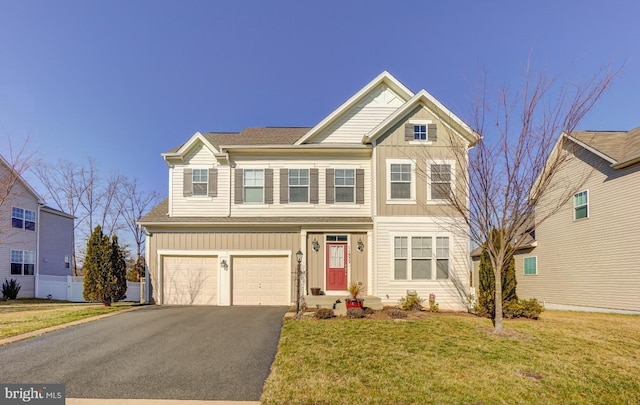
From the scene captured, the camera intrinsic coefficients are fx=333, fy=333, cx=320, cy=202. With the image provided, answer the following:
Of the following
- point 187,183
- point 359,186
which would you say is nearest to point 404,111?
point 359,186

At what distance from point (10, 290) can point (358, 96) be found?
2108 centimetres

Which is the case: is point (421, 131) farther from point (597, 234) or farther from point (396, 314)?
point (597, 234)

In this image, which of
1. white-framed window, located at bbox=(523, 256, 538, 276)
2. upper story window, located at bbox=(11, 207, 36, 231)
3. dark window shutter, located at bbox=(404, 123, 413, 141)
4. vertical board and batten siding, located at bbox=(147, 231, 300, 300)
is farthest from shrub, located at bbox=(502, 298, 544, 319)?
upper story window, located at bbox=(11, 207, 36, 231)

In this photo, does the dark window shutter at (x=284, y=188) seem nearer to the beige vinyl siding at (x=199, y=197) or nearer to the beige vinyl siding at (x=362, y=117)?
the beige vinyl siding at (x=362, y=117)

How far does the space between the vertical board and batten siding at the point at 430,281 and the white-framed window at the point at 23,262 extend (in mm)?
20789

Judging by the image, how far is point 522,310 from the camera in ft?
34.0

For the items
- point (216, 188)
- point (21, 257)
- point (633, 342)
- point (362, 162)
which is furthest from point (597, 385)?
point (21, 257)

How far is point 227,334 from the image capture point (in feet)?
27.1

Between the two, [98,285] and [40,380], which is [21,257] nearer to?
[98,285]

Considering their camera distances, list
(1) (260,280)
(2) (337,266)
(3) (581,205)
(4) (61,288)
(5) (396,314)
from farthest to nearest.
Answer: (4) (61,288) < (3) (581,205) < (1) (260,280) < (2) (337,266) < (5) (396,314)

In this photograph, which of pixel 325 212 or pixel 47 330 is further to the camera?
pixel 325 212

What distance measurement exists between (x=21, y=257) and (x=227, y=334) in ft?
62.5

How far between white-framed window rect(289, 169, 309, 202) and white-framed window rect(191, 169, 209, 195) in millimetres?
3636

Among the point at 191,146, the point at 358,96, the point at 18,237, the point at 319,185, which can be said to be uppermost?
the point at 358,96
